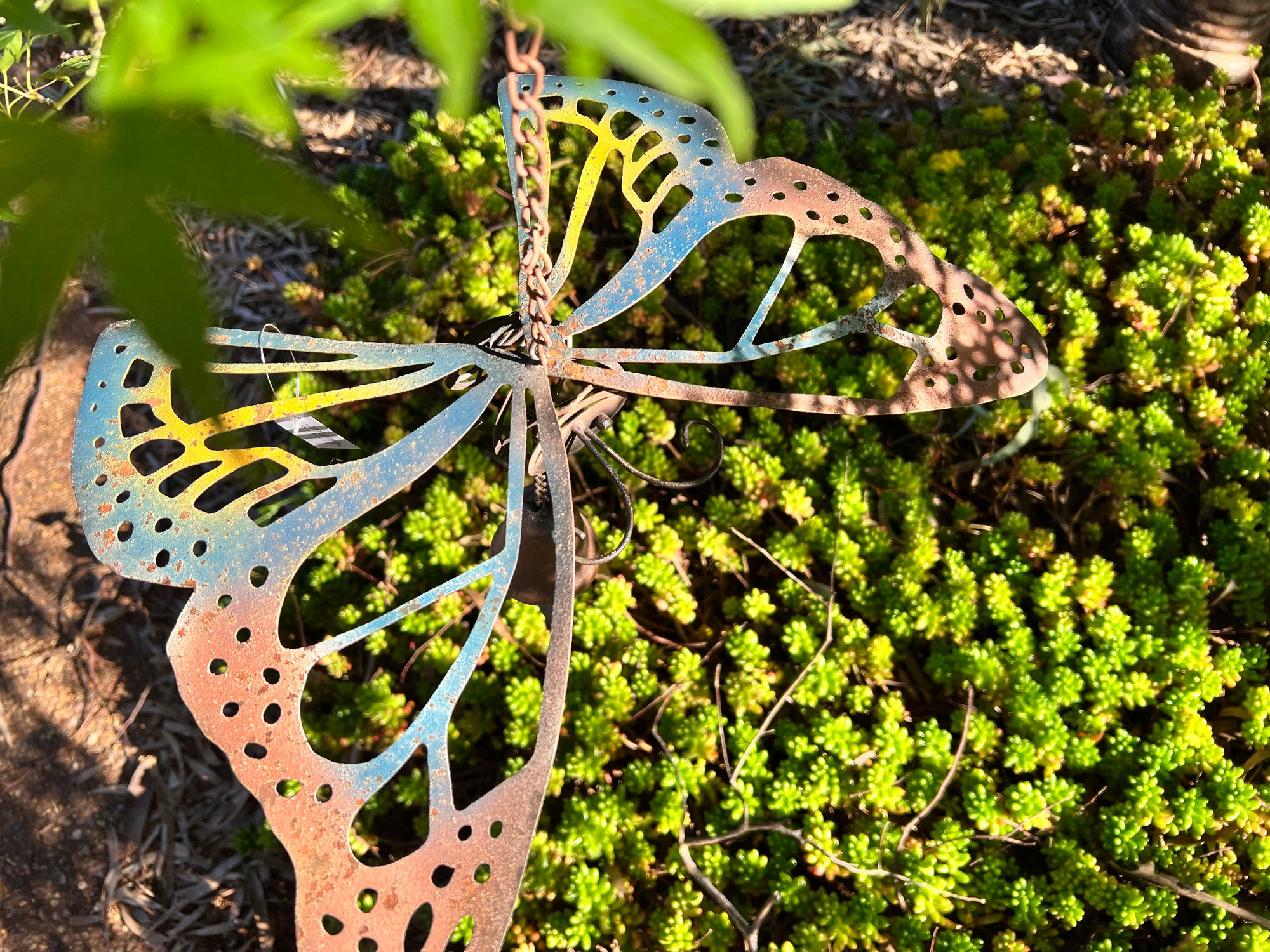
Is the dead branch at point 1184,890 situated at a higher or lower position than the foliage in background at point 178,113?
lower

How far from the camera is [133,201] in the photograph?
1.26ft

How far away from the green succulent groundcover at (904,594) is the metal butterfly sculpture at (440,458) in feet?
1.26

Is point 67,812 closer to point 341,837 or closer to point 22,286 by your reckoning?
point 341,837

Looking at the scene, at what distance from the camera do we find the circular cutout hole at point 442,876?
1.07 meters

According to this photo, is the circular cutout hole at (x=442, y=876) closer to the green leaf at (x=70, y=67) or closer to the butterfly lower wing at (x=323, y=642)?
the butterfly lower wing at (x=323, y=642)

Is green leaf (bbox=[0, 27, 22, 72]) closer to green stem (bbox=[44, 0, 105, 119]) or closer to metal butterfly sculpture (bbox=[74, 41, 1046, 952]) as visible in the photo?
green stem (bbox=[44, 0, 105, 119])

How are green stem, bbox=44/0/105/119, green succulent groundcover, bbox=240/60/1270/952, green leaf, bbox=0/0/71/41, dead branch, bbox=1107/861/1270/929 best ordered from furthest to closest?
green succulent groundcover, bbox=240/60/1270/952 → dead branch, bbox=1107/861/1270/929 → green stem, bbox=44/0/105/119 → green leaf, bbox=0/0/71/41

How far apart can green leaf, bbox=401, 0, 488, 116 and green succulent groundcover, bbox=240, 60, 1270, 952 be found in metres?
1.32

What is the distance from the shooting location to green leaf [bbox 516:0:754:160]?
0.34 metres

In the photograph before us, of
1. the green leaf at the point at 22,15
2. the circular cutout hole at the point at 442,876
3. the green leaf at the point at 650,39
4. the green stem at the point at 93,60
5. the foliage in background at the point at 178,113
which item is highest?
the green leaf at the point at 650,39

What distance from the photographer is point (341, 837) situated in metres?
1.08

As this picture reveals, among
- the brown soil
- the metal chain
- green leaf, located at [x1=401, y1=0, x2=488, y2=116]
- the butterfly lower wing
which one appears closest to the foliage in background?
green leaf, located at [x1=401, y1=0, x2=488, y2=116]

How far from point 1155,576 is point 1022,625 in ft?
0.92

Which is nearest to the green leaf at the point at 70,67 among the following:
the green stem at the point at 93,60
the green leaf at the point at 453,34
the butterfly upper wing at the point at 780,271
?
the green stem at the point at 93,60
